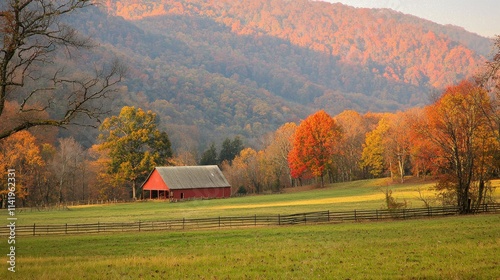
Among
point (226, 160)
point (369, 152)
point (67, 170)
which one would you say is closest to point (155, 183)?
point (67, 170)

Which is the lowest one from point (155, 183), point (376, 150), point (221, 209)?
point (221, 209)

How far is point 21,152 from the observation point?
70.8 metres

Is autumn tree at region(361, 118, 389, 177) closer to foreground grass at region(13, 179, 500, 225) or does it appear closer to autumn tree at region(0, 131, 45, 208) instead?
foreground grass at region(13, 179, 500, 225)

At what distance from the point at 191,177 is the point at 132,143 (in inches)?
449

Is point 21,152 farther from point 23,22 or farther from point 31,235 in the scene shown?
point 23,22

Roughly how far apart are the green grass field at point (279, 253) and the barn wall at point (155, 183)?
1719 inches

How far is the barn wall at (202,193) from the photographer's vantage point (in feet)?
261

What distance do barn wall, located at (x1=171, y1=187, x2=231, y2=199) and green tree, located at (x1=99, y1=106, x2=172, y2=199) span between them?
314 inches

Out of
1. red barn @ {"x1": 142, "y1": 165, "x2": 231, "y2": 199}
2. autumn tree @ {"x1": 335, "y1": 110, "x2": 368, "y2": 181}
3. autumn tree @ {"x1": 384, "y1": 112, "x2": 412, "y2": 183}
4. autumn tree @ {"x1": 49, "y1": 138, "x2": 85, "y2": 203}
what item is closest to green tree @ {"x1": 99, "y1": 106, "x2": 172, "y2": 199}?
red barn @ {"x1": 142, "y1": 165, "x2": 231, "y2": 199}

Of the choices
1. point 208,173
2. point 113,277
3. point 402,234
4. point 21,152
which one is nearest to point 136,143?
point 208,173

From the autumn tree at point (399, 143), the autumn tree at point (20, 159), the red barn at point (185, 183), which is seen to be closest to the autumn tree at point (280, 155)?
the red barn at point (185, 183)

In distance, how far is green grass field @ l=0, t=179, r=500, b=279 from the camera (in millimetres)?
18469

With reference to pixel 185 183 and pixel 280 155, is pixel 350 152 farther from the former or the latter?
pixel 185 183

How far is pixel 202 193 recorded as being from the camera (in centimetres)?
8225
